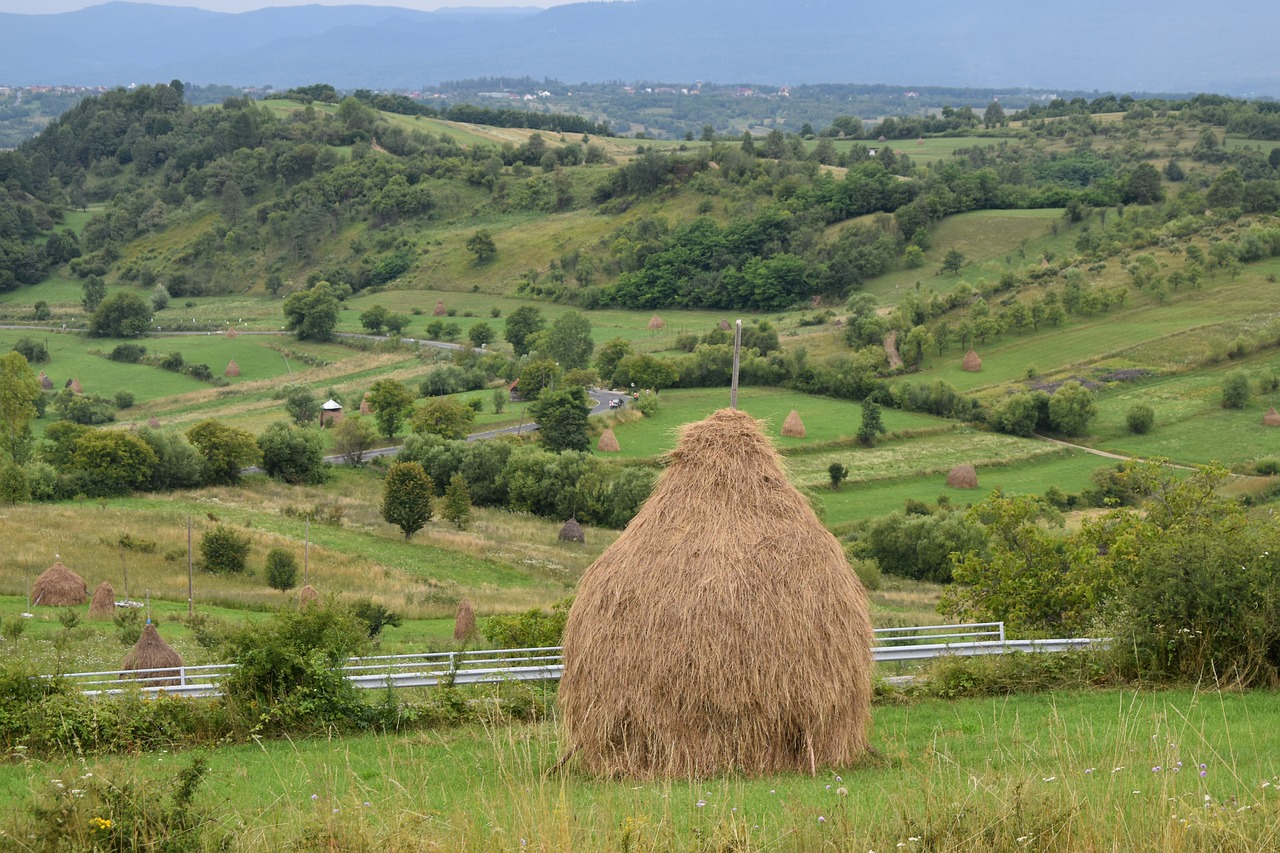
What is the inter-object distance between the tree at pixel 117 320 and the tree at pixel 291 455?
51.0m

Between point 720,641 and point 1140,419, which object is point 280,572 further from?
point 1140,419

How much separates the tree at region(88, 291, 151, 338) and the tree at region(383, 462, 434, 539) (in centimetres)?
6431

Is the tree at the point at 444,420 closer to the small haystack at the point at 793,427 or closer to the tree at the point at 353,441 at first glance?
the tree at the point at 353,441

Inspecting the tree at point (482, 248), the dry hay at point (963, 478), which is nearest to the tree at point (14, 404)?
the dry hay at point (963, 478)

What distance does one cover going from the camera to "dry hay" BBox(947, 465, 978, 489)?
5559cm

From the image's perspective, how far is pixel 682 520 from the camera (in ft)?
44.0

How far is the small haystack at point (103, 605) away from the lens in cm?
3034

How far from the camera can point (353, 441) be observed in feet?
201

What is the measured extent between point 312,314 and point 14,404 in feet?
158

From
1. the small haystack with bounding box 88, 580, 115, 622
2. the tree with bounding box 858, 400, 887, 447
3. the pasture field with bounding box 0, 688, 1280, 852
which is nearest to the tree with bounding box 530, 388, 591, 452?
the tree with bounding box 858, 400, 887, 447

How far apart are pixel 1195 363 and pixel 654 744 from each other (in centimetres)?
6765

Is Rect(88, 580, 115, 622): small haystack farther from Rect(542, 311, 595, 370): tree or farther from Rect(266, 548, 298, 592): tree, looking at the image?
Rect(542, 311, 595, 370): tree

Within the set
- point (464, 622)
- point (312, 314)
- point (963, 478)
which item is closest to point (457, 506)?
point (464, 622)

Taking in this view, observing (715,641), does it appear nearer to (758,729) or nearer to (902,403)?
(758,729)
